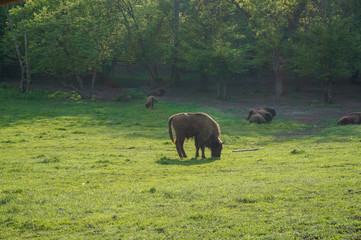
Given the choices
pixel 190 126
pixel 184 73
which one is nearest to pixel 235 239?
pixel 190 126

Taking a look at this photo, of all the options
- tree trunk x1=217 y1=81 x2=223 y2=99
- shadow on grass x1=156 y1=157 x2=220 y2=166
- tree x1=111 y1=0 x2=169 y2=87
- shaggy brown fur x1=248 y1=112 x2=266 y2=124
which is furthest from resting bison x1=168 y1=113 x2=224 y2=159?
tree x1=111 y1=0 x2=169 y2=87

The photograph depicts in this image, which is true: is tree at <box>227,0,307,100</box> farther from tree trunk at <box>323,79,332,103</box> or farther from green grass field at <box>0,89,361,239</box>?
green grass field at <box>0,89,361,239</box>

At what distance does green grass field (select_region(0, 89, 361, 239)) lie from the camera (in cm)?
844

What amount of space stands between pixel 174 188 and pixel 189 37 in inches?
1693

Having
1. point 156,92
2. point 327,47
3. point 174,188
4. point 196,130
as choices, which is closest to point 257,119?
point 196,130

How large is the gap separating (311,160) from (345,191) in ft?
18.3

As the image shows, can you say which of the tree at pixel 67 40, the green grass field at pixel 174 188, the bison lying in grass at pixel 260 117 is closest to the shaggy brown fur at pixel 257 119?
the bison lying in grass at pixel 260 117

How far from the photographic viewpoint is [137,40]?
5397 cm

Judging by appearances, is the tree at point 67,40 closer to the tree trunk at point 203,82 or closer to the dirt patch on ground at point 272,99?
the dirt patch on ground at point 272,99

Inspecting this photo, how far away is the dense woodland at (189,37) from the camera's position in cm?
4528

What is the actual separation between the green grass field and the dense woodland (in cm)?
2292

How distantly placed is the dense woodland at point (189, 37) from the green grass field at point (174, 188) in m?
22.9

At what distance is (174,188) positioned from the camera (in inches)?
453

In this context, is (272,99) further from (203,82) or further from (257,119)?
(257,119)
